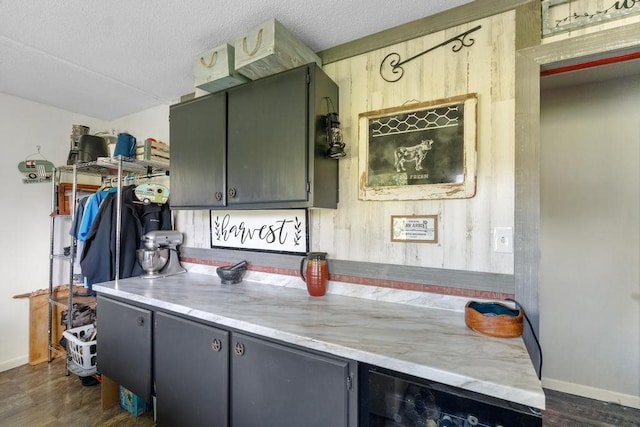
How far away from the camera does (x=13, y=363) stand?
258 cm

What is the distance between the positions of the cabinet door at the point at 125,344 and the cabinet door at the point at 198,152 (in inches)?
29.2

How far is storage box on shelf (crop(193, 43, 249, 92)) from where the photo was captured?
5.53ft

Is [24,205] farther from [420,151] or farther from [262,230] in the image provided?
[420,151]

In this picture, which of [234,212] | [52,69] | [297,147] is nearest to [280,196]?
[297,147]

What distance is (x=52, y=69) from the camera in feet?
6.92

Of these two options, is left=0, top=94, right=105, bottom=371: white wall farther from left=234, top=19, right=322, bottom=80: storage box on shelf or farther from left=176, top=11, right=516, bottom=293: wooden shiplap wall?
left=176, top=11, right=516, bottom=293: wooden shiplap wall

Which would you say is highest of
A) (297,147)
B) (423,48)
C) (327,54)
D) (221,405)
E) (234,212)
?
(327,54)

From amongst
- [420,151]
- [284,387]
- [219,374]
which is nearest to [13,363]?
[219,374]

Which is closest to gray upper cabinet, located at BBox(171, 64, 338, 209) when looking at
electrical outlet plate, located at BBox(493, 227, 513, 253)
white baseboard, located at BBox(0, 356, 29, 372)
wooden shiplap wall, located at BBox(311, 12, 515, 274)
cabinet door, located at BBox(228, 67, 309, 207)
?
cabinet door, located at BBox(228, 67, 309, 207)

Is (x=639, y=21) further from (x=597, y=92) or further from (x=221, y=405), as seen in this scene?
(x=221, y=405)

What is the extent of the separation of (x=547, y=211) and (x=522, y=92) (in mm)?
1580

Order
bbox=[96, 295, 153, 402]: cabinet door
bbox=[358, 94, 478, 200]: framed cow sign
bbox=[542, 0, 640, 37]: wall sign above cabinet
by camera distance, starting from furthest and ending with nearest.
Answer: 1. bbox=[96, 295, 153, 402]: cabinet door
2. bbox=[358, 94, 478, 200]: framed cow sign
3. bbox=[542, 0, 640, 37]: wall sign above cabinet

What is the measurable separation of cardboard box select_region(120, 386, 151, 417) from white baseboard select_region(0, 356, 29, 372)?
4.53ft

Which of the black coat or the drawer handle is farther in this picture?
the black coat
